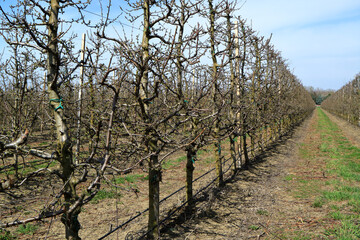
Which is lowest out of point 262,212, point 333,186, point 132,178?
point 333,186

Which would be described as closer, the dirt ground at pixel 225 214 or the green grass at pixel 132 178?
the dirt ground at pixel 225 214

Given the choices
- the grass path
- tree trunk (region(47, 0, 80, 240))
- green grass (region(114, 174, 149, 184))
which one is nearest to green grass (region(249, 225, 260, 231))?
the grass path

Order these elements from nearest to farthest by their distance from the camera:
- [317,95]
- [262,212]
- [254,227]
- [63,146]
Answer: [63,146], [254,227], [262,212], [317,95]

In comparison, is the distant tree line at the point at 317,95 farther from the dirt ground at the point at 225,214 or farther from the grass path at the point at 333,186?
the dirt ground at the point at 225,214

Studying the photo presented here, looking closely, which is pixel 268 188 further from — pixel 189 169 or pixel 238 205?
pixel 189 169

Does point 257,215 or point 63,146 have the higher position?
point 63,146

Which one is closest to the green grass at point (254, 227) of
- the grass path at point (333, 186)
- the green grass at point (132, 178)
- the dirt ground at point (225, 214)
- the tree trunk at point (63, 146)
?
the dirt ground at point (225, 214)

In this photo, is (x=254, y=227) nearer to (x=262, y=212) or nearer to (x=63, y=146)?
(x=262, y=212)

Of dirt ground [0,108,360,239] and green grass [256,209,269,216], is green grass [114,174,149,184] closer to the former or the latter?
dirt ground [0,108,360,239]

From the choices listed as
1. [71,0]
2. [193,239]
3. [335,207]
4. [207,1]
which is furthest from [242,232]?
[207,1]

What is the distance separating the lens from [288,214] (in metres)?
7.53

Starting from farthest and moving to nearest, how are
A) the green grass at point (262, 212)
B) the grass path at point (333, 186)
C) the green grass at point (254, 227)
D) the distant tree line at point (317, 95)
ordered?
the distant tree line at point (317, 95) → the green grass at point (262, 212) → the green grass at point (254, 227) → the grass path at point (333, 186)

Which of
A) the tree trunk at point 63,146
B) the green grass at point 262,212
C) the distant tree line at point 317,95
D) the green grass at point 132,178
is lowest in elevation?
the green grass at point 262,212

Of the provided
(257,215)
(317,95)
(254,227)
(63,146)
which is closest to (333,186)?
(257,215)
